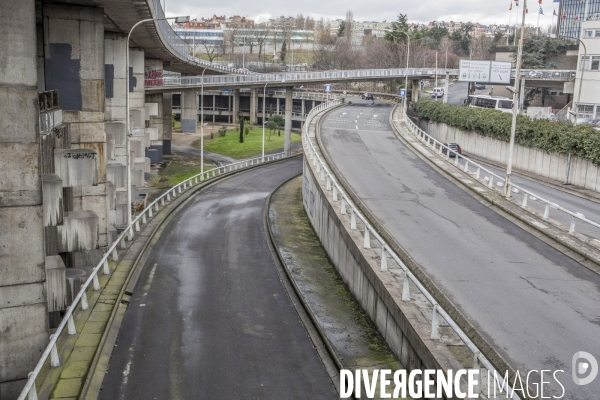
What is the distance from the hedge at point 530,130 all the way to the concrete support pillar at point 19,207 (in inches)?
1334

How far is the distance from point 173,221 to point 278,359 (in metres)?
19.1

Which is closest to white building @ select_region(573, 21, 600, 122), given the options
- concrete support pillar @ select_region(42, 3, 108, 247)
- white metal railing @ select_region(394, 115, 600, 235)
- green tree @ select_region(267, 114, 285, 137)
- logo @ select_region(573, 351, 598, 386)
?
white metal railing @ select_region(394, 115, 600, 235)

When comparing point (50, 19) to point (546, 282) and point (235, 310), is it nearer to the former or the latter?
point (235, 310)

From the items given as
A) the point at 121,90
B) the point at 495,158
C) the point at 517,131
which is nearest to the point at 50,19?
the point at 121,90

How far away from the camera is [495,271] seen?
58.4 ft

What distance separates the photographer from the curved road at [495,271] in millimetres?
13234

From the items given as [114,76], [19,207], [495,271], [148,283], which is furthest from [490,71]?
[19,207]

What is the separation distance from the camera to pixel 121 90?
36594 millimetres

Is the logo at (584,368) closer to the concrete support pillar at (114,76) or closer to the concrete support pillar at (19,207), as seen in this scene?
the concrete support pillar at (19,207)

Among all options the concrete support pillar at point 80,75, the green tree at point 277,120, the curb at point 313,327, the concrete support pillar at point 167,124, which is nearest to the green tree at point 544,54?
the green tree at point 277,120

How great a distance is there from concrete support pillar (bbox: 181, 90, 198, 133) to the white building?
148 ft

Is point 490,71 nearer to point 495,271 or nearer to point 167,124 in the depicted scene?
point 167,124

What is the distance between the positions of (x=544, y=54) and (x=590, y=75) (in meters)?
31.1

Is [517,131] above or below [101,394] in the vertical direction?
above
